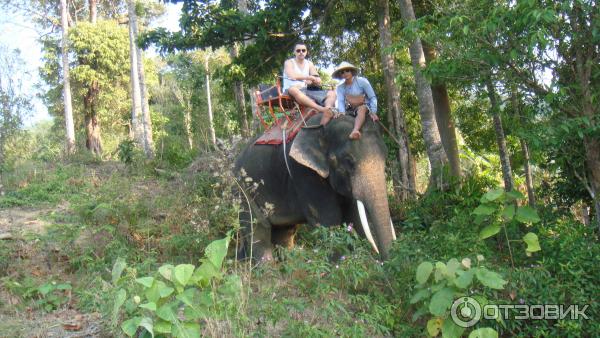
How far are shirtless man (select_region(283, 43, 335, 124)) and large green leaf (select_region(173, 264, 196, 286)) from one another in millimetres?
3431

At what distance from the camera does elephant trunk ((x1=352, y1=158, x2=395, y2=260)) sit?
5957 mm

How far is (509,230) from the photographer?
5168 mm

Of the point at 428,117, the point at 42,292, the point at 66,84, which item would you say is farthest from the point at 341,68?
the point at 66,84

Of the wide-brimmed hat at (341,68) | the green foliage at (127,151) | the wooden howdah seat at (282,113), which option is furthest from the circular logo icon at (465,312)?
the green foliage at (127,151)

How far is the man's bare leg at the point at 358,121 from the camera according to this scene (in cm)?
624

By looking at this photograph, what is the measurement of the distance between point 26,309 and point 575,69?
17.4ft

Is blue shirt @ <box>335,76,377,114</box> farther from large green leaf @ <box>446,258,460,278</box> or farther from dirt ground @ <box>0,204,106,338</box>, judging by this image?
dirt ground @ <box>0,204,106,338</box>

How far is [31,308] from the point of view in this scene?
5359mm

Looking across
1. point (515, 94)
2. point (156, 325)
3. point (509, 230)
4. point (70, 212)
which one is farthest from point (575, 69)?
point (70, 212)

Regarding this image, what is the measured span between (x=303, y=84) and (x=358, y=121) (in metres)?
1.25

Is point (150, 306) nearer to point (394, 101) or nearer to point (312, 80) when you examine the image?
point (312, 80)

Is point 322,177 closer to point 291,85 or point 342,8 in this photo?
point 291,85

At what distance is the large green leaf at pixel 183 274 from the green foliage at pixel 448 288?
1585 millimetres

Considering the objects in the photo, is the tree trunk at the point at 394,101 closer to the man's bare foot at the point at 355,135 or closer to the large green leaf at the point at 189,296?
the man's bare foot at the point at 355,135
